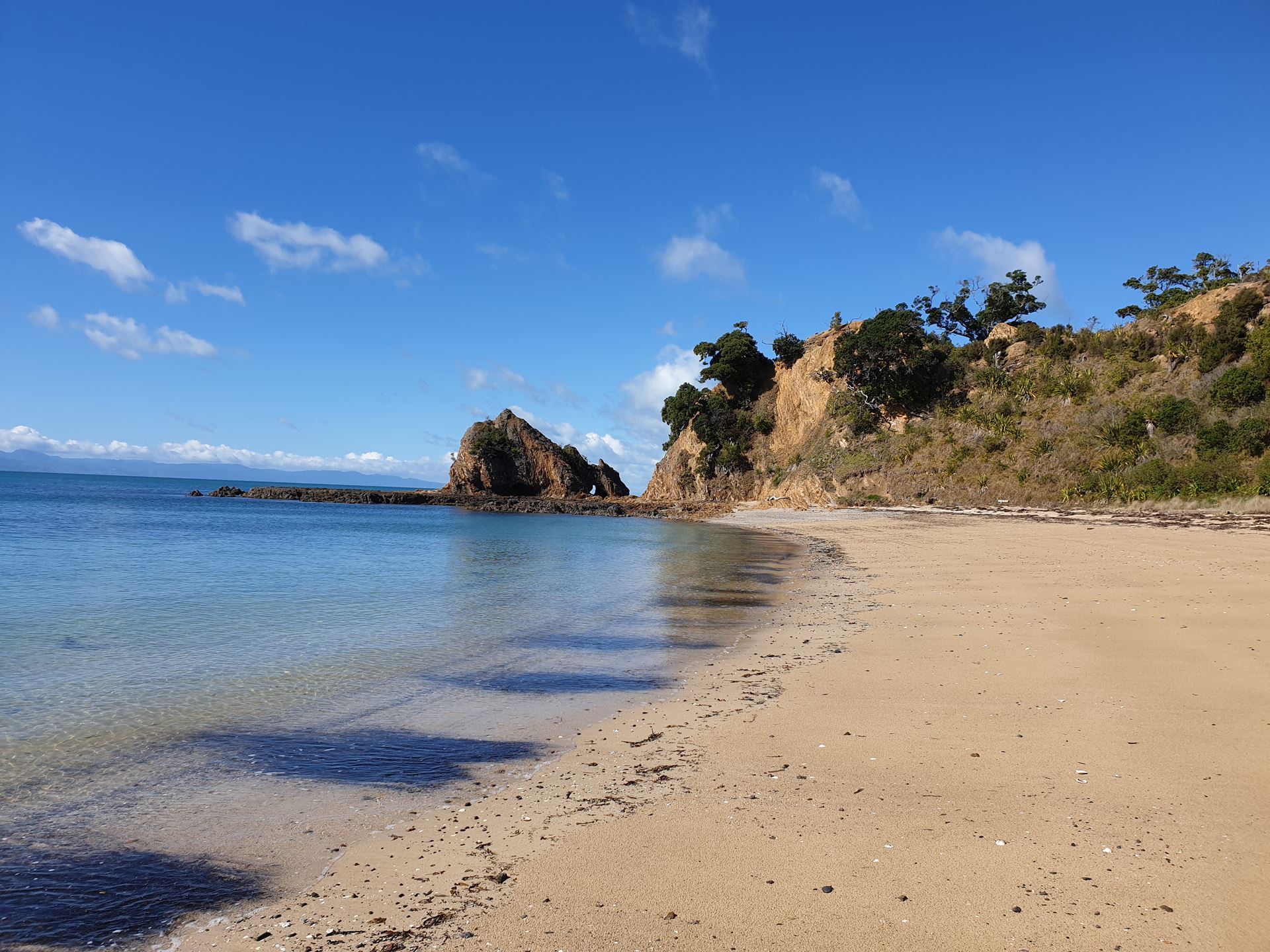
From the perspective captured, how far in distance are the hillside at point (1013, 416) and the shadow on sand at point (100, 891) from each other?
104 ft

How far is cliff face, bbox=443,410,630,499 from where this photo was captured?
72.3m

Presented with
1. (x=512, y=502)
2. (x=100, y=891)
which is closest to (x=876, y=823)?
(x=100, y=891)

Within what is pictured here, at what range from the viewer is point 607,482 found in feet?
261

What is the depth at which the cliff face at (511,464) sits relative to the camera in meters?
72.3

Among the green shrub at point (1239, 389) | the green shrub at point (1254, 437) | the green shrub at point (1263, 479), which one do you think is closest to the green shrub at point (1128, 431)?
the green shrub at point (1239, 389)

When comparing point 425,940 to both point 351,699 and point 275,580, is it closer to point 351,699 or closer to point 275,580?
point 351,699

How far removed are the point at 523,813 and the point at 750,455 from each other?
2203 inches

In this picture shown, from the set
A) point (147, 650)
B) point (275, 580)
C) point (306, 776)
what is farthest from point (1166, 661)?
point (275, 580)

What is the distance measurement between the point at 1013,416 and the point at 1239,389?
35.6 feet

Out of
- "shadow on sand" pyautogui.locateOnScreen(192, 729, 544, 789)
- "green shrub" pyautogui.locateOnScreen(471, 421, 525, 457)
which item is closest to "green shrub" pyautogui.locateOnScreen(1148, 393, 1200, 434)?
"shadow on sand" pyautogui.locateOnScreen(192, 729, 544, 789)

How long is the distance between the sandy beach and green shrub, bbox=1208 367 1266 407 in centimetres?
2866

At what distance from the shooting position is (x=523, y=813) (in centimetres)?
457

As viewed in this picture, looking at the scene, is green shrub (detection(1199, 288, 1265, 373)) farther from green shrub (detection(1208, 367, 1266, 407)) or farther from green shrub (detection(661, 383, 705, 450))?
green shrub (detection(661, 383, 705, 450))

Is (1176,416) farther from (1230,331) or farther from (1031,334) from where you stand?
(1031,334)
